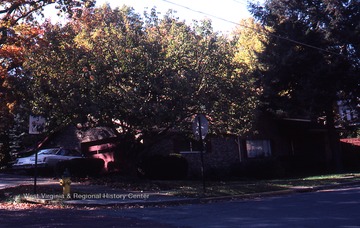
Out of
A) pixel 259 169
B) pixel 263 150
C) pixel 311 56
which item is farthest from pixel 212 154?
Answer: pixel 311 56

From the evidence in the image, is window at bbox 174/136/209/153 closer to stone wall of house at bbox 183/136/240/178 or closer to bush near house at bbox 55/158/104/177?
stone wall of house at bbox 183/136/240/178

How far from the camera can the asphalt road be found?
392 inches

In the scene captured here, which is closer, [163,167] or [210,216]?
[210,216]

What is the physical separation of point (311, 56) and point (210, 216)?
1871cm

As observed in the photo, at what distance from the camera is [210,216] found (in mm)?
11383

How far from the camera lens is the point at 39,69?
17594 mm

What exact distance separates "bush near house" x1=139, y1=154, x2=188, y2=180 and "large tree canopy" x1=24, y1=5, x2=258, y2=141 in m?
4.92

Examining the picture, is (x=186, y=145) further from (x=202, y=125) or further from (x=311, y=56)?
(x=311, y=56)

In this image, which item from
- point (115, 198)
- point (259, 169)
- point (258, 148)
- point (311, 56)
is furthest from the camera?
point (258, 148)

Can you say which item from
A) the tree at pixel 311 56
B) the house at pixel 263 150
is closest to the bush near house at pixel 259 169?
the house at pixel 263 150

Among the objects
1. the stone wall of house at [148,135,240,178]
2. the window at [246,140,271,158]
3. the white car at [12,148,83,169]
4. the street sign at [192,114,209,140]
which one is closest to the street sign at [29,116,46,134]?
the street sign at [192,114,209,140]

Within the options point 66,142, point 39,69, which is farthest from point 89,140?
point 39,69

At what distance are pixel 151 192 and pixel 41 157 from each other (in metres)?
12.1

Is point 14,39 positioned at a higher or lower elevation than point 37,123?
higher
